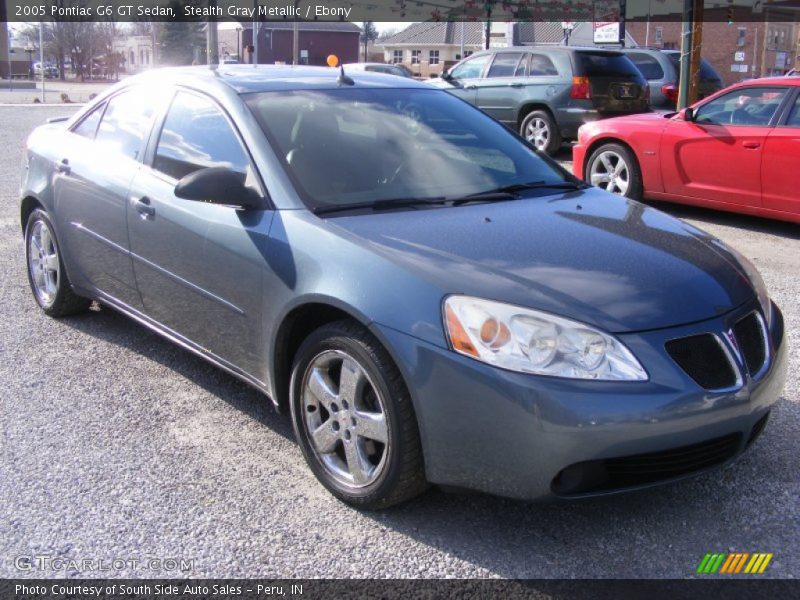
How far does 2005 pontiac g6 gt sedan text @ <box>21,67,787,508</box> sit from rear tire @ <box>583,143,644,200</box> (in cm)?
483

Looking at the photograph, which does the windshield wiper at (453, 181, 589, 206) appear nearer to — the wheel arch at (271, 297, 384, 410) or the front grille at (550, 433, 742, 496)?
the wheel arch at (271, 297, 384, 410)

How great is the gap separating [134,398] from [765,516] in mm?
2869

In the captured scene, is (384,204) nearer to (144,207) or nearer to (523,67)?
(144,207)

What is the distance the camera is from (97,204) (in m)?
4.59

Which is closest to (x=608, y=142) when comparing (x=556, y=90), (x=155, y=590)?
(x=556, y=90)

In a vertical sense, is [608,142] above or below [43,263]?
above

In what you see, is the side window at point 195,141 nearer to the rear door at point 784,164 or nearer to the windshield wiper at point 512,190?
the windshield wiper at point 512,190

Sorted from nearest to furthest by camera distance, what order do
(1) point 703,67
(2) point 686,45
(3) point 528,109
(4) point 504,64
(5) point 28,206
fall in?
(5) point 28,206, (2) point 686,45, (3) point 528,109, (4) point 504,64, (1) point 703,67

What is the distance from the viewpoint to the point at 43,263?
544 centimetres

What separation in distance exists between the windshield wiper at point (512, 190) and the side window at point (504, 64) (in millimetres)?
10506

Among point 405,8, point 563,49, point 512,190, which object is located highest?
point 405,8

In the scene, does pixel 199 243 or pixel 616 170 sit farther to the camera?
pixel 616 170

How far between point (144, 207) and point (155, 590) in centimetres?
199

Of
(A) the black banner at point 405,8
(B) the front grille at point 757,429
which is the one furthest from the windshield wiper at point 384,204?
(A) the black banner at point 405,8
